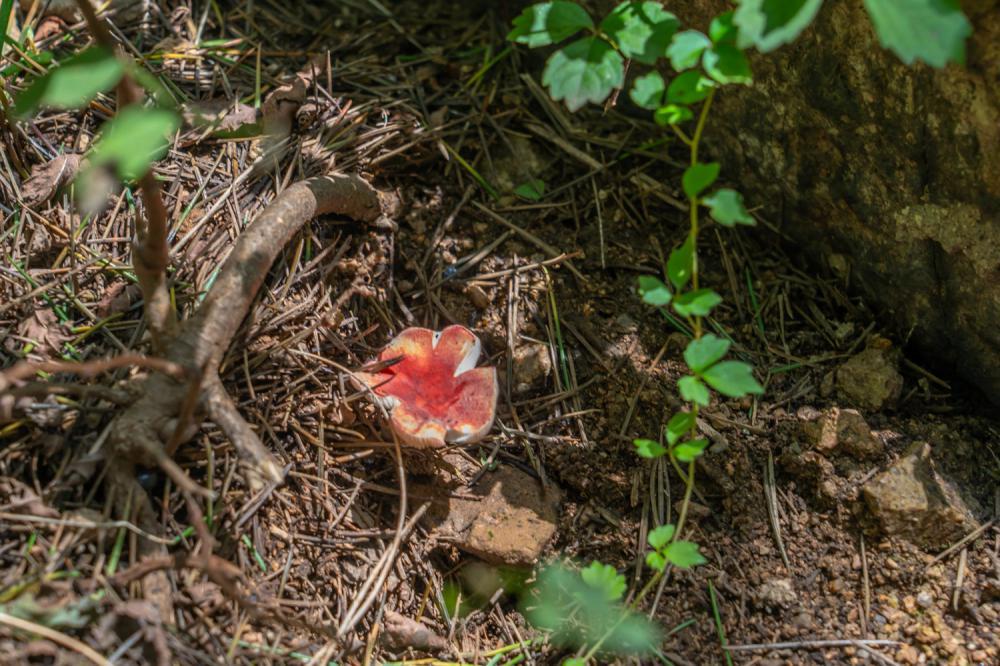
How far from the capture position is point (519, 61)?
3.25 metres

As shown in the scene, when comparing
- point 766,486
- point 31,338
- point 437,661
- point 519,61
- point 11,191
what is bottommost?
point 437,661

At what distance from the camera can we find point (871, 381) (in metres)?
2.59

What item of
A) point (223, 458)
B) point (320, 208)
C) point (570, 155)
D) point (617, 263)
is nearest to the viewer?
point (223, 458)

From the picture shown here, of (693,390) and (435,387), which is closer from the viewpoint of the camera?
(693,390)

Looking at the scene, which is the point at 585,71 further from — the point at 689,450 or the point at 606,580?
the point at 606,580

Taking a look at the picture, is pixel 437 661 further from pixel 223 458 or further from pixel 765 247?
pixel 765 247

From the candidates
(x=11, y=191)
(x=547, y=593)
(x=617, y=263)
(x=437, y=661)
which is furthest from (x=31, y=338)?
(x=617, y=263)

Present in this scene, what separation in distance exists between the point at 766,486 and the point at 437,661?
3.57ft

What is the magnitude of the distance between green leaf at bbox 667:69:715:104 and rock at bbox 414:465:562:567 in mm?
1205

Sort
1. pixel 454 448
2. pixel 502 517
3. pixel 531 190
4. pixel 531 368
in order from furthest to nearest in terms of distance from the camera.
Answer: pixel 531 190, pixel 531 368, pixel 454 448, pixel 502 517

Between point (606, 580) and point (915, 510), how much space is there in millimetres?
945

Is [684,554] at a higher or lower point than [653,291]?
lower

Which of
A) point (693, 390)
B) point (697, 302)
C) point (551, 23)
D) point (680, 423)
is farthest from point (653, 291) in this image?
point (551, 23)

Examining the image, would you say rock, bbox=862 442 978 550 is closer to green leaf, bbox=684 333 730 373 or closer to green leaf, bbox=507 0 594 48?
green leaf, bbox=684 333 730 373
